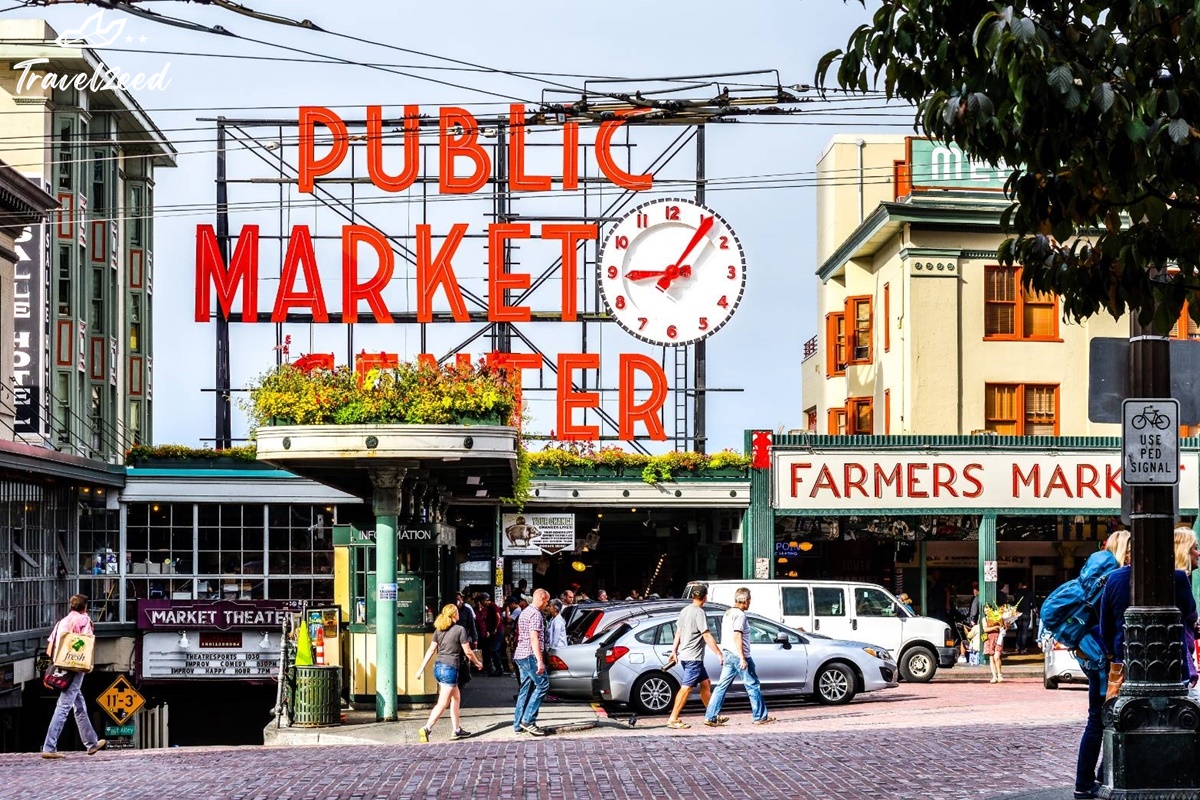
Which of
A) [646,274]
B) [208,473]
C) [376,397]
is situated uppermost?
[646,274]

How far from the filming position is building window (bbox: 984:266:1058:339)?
133 feet

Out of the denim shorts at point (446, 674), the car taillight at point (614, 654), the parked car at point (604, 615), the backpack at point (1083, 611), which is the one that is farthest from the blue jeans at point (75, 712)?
the backpack at point (1083, 611)

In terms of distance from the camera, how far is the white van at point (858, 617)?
A: 3027cm

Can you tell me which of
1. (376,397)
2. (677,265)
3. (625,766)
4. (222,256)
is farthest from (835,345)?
(625,766)

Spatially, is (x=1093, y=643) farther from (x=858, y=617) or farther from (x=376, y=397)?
(x=858, y=617)

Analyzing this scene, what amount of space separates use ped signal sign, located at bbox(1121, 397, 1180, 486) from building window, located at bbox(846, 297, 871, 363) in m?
33.4

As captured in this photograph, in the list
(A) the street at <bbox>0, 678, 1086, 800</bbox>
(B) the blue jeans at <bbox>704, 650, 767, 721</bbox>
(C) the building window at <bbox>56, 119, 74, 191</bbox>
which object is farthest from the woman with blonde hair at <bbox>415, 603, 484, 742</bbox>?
(C) the building window at <bbox>56, 119, 74, 191</bbox>

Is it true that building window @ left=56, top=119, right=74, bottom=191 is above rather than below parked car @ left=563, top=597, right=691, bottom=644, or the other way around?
above

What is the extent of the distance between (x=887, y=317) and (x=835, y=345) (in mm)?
4402

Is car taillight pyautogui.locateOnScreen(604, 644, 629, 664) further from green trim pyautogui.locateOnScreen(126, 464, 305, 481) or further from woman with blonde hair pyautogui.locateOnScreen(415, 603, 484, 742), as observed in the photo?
green trim pyautogui.locateOnScreen(126, 464, 305, 481)

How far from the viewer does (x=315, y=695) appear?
21.0 metres

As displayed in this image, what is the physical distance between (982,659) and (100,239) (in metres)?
41.2

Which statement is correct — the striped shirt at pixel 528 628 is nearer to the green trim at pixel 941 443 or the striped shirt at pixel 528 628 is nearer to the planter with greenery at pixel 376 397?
the planter with greenery at pixel 376 397

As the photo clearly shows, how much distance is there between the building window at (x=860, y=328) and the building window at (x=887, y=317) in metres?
1.48
